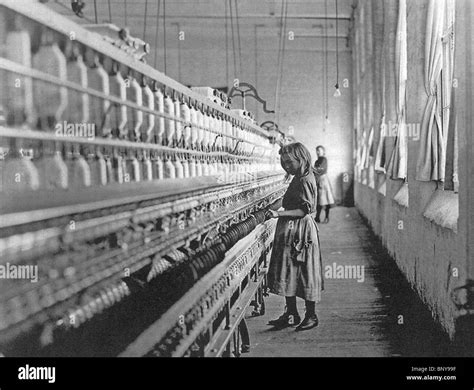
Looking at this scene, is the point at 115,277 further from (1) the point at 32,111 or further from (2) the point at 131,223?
(1) the point at 32,111

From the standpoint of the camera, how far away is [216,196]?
2.94 metres

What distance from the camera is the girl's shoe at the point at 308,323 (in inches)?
110

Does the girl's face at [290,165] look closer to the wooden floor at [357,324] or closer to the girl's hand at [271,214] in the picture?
the girl's hand at [271,214]


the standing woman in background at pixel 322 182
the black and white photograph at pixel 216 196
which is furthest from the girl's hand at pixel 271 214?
the standing woman in background at pixel 322 182

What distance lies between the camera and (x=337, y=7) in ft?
17.7

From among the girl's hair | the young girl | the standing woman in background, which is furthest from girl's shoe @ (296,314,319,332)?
the girl's hair

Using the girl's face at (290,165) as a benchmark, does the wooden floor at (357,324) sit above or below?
below

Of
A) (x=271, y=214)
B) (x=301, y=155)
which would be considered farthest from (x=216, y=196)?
(x=301, y=155)

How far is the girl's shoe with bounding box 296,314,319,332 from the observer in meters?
2.80

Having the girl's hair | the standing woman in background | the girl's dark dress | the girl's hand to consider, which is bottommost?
the girl's dark dress

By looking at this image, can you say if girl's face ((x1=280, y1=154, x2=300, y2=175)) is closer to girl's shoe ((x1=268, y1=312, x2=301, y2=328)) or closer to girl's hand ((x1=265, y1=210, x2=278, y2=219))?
girl's hand ((x1=265, y1=210, x2=278, y2=219))

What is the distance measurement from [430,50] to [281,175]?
174cm

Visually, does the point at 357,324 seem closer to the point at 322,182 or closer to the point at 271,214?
the point at 271,214

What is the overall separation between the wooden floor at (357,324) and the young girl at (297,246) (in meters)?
0.05
